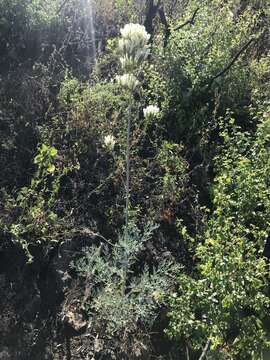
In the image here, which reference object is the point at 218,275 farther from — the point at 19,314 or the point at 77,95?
the point at 77,95

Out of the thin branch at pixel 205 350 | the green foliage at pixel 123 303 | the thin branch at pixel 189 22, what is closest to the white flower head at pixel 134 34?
the green foliage at pixel 123 303

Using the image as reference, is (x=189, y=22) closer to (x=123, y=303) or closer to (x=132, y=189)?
(x=132, y=189)

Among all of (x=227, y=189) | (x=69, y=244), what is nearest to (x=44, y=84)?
(x=69, y=244)

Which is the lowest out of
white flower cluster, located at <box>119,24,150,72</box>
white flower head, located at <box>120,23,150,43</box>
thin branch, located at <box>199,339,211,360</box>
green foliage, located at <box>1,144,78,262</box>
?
thin branch, located at <box>199,339,211,360</box>

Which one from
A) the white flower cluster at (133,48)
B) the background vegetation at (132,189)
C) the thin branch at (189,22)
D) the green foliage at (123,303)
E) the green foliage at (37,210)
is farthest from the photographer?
the thin branch at (189,22)

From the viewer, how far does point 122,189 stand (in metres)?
3.96

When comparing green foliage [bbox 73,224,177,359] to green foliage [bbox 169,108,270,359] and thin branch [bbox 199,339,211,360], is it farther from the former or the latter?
thin branch [bbox 199,339,211,360]

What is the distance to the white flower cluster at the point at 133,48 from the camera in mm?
2363

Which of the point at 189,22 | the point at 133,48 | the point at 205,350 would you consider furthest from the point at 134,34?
the point at 189,22

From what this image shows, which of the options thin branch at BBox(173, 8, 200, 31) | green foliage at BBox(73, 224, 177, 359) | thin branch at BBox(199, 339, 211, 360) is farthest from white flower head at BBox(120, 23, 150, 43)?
thin branch at BBox(173, 8, 200, 31)

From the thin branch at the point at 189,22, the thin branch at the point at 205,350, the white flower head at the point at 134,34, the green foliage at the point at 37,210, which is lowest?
the thin branch at the point at 205,350

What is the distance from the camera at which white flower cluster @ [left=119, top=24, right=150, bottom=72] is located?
236 centimetres

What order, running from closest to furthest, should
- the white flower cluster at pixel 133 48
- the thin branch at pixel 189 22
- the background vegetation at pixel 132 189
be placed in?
the white flower cluster at pixel 133 48
the background vegetation at pixel 132 189
the thin branch at pixel 189 22

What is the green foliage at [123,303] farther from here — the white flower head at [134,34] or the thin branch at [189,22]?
the thin branch at [189,22]
